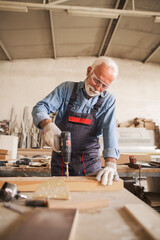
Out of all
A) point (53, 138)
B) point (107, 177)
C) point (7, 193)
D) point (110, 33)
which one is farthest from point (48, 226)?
point (110, 33)

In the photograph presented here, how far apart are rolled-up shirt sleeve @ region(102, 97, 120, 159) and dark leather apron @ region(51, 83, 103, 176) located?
12 cm

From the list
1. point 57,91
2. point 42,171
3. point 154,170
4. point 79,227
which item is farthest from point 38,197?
point 154,170

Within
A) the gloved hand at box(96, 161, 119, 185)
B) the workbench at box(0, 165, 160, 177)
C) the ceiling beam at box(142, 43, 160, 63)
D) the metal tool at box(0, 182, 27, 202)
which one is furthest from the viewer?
the ceiling beam at box(142, 43, 160, 63)

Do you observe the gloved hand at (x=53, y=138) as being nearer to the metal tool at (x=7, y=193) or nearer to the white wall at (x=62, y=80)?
the metal tool at (x=7, y=193)

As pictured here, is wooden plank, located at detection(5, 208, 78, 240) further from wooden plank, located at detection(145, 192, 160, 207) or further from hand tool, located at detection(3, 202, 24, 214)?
wooden plank, located at detection(145, 192, 160, 207)

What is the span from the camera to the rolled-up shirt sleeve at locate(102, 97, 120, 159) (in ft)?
5.29

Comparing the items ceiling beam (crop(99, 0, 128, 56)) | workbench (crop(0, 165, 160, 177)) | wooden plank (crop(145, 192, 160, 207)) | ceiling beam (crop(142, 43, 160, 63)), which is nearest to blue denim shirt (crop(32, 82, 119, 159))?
workbench (crop(0, 165, 160, 177))

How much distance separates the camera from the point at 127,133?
4.68m

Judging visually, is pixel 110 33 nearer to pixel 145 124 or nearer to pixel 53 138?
pixel 145 124

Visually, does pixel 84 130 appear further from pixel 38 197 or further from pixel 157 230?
pixel 157 230

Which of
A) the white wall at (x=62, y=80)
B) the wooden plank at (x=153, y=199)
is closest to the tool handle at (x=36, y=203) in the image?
the wooden plank at (x=153, y=199)

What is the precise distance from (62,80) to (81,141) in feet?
16.2

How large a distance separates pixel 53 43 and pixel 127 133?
352 centimetres

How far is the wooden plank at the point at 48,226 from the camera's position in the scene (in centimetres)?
59
